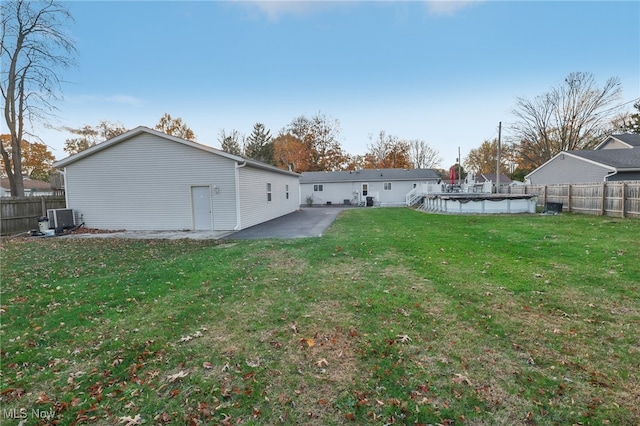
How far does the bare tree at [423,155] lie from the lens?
5412 cm

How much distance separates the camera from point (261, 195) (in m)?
16.4

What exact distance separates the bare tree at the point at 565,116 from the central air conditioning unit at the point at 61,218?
4176 centimetres

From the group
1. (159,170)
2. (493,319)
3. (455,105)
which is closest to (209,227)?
(159,170)

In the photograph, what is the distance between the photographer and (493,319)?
382 cm

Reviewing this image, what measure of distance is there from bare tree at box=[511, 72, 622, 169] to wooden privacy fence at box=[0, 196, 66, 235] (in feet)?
140

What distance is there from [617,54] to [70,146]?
183ft

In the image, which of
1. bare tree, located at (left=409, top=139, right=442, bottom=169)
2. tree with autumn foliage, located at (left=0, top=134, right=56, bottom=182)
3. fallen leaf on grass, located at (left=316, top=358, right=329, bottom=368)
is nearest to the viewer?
fallen leaf on grass, located at (left=316, top=358, right=329, bottom=368)

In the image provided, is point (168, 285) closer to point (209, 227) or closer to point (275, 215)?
point (209, 227)

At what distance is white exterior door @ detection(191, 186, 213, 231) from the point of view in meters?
13.6

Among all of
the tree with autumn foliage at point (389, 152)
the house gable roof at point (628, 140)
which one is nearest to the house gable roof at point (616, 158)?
the house gable roof at point (628, 140)

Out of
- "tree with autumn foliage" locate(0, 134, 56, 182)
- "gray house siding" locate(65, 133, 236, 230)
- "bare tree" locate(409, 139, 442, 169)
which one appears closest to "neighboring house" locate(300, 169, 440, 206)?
"gray house siding" locate(65, 133, 236, 230)

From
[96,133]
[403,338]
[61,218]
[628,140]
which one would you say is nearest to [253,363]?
[403,338]

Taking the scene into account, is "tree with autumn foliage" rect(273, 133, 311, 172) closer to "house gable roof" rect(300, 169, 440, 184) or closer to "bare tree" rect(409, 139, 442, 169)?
"house gable roof" rect(300, 169, 440, 184)

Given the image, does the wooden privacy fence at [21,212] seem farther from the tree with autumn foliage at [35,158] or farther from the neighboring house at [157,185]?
the tree with autumn foliage at [35,158]
